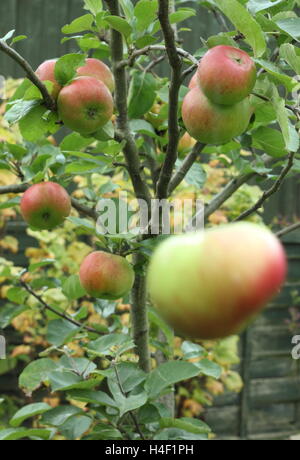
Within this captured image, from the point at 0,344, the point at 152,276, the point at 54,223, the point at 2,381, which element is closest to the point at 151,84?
the point at 54,223

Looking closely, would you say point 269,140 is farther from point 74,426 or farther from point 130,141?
point 74,426

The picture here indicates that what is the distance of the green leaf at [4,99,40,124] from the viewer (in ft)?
2.33

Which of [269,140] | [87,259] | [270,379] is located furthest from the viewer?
[270,379]

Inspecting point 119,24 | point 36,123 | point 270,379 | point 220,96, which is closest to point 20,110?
point 36,123

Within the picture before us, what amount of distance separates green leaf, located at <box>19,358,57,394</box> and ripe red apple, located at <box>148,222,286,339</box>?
2.81 feet

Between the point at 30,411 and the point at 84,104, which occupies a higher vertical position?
the point at 84,104

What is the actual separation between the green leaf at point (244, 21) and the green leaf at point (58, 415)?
0.63m

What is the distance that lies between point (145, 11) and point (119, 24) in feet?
0.25

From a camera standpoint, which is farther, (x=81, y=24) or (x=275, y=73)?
(x=81, y=24)

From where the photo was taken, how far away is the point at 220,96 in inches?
21.9

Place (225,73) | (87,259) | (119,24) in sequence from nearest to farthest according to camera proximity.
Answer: (225,73)
(119,24)
(87,259)

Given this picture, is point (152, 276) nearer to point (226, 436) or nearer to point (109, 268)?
point (109, 268)

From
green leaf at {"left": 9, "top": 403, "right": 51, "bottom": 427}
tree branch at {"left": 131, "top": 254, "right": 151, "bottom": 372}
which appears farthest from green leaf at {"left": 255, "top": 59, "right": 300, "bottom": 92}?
green leaf at {"left": 9, "top": 403, "right": 51, "bottom": 427}

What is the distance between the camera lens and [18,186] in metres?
1.00
